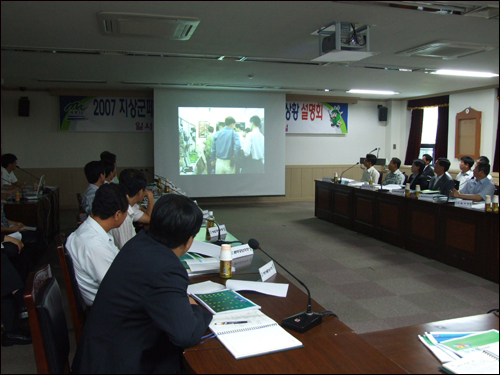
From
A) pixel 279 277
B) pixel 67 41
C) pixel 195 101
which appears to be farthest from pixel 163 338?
pixel 195 101

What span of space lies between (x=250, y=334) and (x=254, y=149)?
764 centimetres

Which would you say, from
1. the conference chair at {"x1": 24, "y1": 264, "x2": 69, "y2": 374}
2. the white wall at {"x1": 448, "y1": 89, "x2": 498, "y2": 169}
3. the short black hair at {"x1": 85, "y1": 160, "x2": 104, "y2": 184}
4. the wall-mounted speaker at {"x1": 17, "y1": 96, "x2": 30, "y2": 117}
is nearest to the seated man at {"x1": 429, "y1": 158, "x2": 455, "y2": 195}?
the white wall at {"x1": 448, "y1": 89, "x2": 498, "y2": 169}

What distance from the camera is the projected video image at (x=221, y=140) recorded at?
8.46 m

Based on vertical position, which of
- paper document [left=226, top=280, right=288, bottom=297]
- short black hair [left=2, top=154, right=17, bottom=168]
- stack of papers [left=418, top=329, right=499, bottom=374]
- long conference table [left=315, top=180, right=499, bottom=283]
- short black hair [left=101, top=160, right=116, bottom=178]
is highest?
short black hair [left=2, top=154, right=17, bottom=168]

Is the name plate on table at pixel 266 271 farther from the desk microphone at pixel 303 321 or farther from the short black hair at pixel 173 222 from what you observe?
the short black hair at pixel 173 222

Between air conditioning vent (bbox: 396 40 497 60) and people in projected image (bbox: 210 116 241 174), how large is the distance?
4351mm

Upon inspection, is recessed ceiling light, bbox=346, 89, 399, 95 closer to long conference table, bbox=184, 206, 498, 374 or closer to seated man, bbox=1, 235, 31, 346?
seated man, bbox=1, 235, 31, 346

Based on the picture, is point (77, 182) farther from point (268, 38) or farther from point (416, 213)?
point (416, 213)

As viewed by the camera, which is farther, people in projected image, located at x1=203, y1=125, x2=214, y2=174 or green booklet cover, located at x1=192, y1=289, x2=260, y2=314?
people in projected image, located at x1=203, y1=125, x2=214, y2=174

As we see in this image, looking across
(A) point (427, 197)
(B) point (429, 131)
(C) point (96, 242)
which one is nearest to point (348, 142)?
(B) point (429, 131)

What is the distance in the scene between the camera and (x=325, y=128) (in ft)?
31.8

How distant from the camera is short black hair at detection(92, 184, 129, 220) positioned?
204 centimetres

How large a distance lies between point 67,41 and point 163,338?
383 centimetres

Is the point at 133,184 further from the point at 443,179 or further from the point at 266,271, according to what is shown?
the point at 443,179
